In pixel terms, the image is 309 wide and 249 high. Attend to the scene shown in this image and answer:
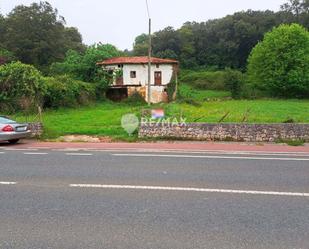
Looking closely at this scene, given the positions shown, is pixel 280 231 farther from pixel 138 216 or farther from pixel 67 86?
pixel 67 86

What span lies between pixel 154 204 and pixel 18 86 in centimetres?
2198

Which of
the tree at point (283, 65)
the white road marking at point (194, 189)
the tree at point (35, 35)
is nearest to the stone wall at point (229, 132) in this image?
the white road marking at point (194, 189)

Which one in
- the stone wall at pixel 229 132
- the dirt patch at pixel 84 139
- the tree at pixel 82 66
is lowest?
the dirt patch at pixel 84 139

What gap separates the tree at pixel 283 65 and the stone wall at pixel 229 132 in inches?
1371

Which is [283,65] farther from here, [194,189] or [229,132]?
[194,189]

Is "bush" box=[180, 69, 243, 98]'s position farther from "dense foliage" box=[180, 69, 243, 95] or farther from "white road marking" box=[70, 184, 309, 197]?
"white road marking" box=[70, 184, 309, 197]

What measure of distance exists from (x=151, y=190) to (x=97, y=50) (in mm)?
40402

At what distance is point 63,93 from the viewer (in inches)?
1223

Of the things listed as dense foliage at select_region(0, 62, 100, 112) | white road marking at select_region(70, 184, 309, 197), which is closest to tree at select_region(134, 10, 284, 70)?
dense foliage at select_region(0, 62, 100, 112)

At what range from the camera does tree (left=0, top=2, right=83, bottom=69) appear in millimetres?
53062

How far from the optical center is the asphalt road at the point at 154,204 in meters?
4.27

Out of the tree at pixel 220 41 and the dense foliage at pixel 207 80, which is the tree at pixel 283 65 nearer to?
the dense foliage at pixel 207 80

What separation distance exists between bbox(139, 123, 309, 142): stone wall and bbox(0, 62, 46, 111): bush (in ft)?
36.4

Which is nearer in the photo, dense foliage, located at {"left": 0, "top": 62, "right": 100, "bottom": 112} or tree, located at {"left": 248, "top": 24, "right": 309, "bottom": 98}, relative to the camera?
dense foliage, located at {"left": 0, "top": 62, "right": 100, "bottom": 112}
